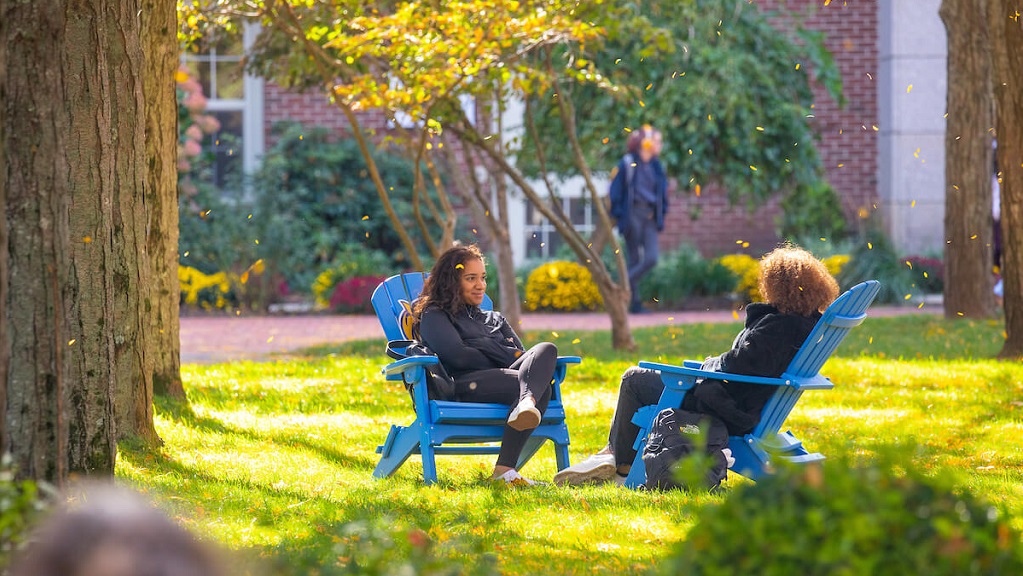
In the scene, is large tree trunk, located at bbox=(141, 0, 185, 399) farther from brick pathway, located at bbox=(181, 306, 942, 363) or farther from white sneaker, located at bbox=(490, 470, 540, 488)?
brick pathway, located at bbox=(181, 306, 942, 363)

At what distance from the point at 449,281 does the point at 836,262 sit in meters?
9.55

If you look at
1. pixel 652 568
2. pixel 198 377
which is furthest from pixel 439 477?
pixel 198 377

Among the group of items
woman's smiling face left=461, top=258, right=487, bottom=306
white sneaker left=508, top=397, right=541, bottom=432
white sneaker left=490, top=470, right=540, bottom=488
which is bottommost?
white sneaker left=490, top=470, right=540, bottom=488

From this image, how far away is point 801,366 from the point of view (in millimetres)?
5207

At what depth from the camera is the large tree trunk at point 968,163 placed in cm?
1149

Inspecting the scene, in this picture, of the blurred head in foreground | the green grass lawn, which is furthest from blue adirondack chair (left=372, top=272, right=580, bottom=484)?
the blurred head in foreground

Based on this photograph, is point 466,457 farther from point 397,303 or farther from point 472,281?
point 472,281

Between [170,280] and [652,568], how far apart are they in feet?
13.4

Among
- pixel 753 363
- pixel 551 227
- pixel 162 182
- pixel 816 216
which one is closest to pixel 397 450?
pixel 753 363

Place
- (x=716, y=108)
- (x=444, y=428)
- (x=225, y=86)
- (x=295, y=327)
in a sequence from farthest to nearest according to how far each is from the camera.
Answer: (x=225, y=86) < (x=716, y=108) < (x=295, y=327) < (x=444, y=428)

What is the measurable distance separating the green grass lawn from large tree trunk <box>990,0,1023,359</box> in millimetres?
702

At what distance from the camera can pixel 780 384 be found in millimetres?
5191

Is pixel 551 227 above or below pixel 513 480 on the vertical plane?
above

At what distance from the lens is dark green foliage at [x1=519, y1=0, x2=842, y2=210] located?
49.3 ft
